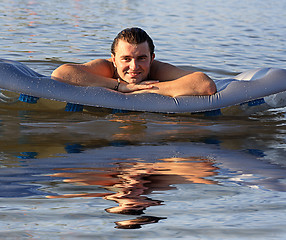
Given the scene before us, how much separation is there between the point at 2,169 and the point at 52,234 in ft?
3.33

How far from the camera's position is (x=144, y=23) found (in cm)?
1291

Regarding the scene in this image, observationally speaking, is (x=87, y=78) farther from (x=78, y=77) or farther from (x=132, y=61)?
(x=132, y=61)

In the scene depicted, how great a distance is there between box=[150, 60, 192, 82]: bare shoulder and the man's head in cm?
14

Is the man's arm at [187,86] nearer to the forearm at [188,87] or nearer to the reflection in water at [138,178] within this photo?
the forearm at [188,87]

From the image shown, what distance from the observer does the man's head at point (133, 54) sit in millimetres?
5004

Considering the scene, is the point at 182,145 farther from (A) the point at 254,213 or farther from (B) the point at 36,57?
(B) the point at 36,57

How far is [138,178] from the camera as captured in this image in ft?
11.0

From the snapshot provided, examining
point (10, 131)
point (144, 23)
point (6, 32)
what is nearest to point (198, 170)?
point (10, 131)

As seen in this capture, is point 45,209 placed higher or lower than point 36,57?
lower

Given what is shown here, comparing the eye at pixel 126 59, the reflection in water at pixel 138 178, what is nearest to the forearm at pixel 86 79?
the eye at pixel 126 59

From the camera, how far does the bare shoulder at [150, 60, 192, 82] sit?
5219 mm

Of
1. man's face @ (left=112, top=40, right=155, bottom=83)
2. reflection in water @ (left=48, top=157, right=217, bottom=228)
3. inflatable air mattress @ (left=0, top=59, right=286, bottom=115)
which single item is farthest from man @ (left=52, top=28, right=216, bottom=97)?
reflection in water @ (left=48, top=157, right=217, bottom=228)

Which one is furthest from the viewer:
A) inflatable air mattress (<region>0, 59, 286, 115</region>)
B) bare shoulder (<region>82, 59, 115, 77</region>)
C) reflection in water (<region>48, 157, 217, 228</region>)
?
bare shoulder (<region>82, 59, 115, 77</region>)

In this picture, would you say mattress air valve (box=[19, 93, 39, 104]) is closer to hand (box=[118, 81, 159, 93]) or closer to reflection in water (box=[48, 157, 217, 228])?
hand (box=[118, 81, 159, 93])
